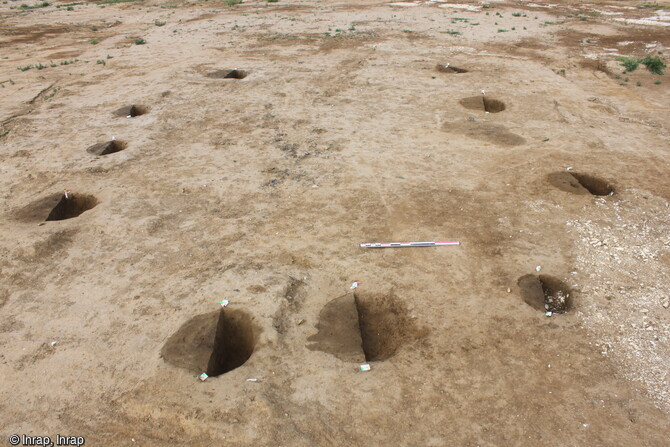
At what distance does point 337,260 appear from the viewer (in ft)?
19.5

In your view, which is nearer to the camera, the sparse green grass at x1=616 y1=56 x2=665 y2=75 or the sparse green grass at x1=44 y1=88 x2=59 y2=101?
the sparse green grass at x1=44 y1=88 x2=59 y2=101

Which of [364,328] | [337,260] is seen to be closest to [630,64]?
[337,260]

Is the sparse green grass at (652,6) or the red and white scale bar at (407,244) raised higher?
the sparse green grass at (652,6)

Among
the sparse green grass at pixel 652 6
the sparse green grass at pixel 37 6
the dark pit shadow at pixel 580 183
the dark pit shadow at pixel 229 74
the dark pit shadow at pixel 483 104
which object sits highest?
the sparse green grass at pixel 37 6

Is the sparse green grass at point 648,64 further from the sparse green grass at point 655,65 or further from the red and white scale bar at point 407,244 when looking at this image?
the red and white scale bar at point 407,244

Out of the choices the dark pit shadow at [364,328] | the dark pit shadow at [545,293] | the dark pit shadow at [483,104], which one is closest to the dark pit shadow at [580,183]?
the dark pit shadow at [545,293]

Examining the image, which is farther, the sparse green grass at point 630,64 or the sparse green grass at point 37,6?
the sparse green grass at point 37,6

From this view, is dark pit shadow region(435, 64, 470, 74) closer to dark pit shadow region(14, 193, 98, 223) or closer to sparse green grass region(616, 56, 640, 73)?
sparse green grass region(616, 56, 640, 73)

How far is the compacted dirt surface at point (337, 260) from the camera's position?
13.6 feet

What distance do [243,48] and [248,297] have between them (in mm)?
13808

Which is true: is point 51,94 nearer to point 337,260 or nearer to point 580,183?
point 337,260

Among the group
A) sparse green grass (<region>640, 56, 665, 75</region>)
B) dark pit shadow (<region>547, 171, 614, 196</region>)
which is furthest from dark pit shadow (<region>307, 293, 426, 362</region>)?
sparse green grass (<region>640, 56, 665, 75</region>)

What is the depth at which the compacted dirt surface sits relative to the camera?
13.6 ft

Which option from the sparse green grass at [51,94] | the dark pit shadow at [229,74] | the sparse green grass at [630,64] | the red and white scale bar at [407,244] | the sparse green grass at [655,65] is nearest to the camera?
the red and white scale bar at [407,244]
